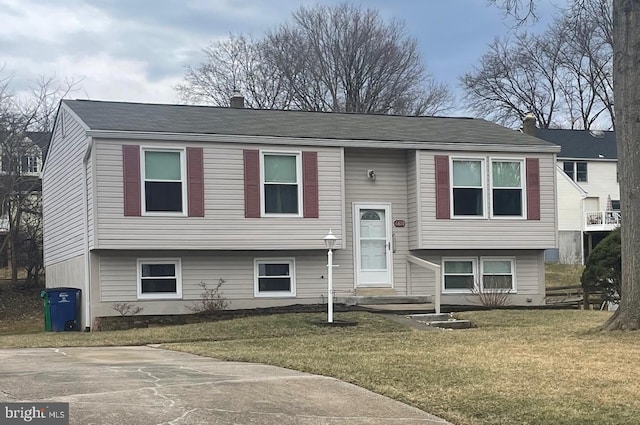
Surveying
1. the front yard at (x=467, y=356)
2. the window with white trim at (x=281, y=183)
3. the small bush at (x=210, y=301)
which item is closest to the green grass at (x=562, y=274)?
the front yard at (x=467, y=356)

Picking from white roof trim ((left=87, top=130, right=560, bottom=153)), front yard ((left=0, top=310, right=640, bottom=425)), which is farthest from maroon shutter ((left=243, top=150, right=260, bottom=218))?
front yard ((left=0, top=310, right=640, bottom=425))

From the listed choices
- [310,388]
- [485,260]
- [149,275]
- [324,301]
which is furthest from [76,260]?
[310,388]

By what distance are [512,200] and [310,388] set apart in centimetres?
1316

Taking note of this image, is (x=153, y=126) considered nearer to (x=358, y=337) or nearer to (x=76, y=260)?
(x=76, y=260)

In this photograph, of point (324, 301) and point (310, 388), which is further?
point (324, 301)

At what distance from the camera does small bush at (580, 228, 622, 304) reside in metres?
20.4

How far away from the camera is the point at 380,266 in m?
19.6

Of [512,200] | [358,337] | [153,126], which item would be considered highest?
[153,126]

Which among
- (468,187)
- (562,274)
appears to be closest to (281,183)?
(468,187)

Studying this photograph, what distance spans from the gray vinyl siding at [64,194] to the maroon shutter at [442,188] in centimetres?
845

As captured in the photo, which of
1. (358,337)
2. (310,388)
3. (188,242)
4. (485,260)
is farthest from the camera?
(485,260)

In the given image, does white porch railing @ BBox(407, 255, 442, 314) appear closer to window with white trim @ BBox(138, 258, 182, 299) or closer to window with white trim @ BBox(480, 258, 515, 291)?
window with white trim @ BBox(480, 258, 515, 291)

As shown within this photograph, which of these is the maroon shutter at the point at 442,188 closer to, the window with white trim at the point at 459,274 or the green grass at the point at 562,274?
the window with white trim at the point at 459,274

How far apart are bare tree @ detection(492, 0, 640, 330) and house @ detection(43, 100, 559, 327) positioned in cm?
507
